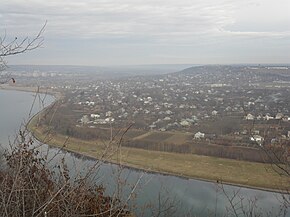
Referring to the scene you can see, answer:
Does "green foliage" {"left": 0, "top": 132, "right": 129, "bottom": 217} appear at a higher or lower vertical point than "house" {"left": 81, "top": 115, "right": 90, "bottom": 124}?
higher

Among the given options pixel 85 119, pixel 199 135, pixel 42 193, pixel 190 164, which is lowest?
pixel 190 164

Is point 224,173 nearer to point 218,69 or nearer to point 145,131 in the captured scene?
point 145,131

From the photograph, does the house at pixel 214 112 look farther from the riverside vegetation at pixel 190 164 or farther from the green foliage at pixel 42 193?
the green foliage at pixel 42 193

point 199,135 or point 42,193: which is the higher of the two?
point 42,193

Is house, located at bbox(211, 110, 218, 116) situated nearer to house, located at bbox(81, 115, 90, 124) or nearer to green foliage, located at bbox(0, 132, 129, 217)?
house, located at bbox(81, 115, 90, 124)

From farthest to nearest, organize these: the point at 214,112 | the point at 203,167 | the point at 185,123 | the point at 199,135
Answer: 1. the point at 214,112
2. the point at 185,123
3. the point at 199,135
4. the point at 203,167

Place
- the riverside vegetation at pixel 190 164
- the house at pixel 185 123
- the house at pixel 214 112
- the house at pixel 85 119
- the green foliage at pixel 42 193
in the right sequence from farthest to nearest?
the house at pixel 214 112 < the house at pixel 85 119 < the house at pixel 185 123 < the riverside vegetation at pixel 190 164 < the green foliage at pixel 42 193

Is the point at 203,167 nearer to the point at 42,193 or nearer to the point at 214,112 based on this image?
the point at 214,112

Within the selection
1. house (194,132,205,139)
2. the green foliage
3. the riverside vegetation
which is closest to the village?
house (194,132,205,139)

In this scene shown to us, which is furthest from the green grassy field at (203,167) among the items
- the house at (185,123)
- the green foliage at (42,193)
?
the green foliage at (42,193)

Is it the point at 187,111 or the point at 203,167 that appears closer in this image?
the point at 203,167

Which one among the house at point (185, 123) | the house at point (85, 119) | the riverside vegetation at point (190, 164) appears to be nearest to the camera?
the riverside vegetation at point (190, 164)

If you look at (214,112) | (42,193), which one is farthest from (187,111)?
(42,193)
